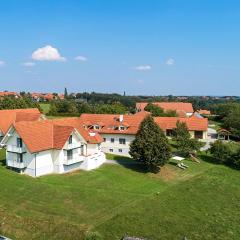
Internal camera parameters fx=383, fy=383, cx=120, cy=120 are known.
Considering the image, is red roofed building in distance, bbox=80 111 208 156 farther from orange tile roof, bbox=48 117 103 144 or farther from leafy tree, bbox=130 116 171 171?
leafy tree, bbox=130 116 171 171

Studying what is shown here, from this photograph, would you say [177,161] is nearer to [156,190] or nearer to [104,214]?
[156,190]

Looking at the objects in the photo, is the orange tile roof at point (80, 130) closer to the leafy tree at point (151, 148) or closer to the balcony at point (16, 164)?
the leafy tree at point (151, 148)

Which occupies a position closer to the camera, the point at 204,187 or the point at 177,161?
the point at 204,187

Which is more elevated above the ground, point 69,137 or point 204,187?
point 69,137

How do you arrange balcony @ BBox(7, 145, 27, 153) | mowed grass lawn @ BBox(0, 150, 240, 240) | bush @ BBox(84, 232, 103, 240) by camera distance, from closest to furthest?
bush @ BBox(84, 232, 103, 240)
mowed grass lawn @ BBox(0, 150, 240, 240)
balcony @ BBox(7, 145, 27, 153)

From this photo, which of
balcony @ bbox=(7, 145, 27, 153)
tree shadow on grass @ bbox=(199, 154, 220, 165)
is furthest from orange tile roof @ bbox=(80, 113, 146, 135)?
balcony @ bbox=(7, 145, 27, 153)

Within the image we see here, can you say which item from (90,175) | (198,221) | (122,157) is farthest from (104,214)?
(122,157)
